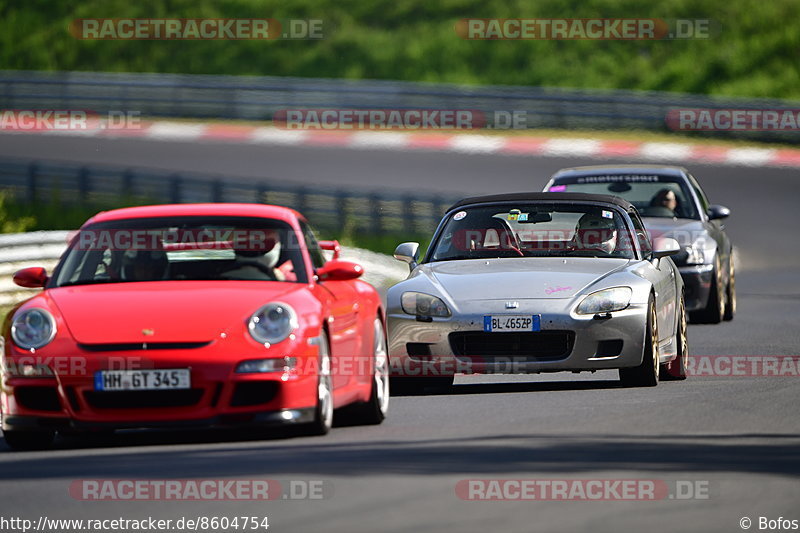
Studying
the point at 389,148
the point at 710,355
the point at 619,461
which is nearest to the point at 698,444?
the point at 619,461

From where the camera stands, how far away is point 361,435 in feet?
32.7

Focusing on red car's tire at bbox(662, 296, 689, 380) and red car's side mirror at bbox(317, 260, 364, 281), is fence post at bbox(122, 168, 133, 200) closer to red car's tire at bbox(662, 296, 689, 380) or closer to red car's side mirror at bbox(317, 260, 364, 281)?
red car's tire at bbox(662, 296, 689, 380)

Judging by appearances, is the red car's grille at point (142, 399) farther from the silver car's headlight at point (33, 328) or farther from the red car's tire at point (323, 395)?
the red car's tire at point (323, 395)

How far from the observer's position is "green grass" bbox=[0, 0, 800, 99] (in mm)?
50938

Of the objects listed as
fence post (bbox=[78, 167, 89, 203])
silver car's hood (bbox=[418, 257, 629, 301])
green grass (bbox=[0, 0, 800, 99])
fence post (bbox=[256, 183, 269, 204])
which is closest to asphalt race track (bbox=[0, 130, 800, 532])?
silver car's hood (bbox=[418, 257, 629, 301])

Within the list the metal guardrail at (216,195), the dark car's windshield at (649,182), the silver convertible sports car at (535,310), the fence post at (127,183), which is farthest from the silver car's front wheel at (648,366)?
the fence post at (127,183)

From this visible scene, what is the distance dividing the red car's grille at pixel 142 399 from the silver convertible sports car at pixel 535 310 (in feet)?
10.1

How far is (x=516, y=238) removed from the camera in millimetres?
13570

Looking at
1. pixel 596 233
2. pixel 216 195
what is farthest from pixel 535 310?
pixel 216 195

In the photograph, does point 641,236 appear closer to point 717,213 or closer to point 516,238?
point 516,238

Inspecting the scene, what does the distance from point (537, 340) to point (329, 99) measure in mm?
29307

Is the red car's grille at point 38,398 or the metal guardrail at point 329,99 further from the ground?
the metal guardrail at point 329,99

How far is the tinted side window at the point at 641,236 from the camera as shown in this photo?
13.5 metres

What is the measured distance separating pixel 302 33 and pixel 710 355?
136 feet
